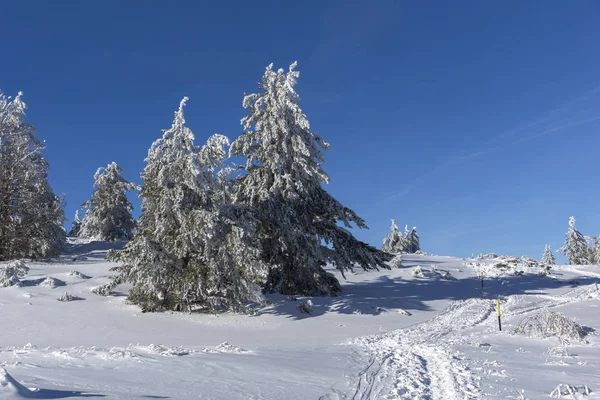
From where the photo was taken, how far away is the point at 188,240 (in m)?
15.2

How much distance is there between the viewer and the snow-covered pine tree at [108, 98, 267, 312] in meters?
14.6

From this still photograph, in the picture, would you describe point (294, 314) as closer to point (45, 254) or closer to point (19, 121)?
point (45, 254)

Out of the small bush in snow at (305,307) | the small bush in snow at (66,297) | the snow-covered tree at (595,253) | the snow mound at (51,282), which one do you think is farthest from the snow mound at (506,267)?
the snow mound at (51,282)

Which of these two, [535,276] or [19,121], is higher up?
[19,121]

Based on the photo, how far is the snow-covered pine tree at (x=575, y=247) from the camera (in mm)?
66188

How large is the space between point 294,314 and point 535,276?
86.9ft

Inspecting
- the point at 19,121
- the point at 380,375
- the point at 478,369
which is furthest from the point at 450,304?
the point at 19,121

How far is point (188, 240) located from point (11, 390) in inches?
439

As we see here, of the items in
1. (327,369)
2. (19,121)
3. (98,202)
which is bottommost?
(327,369)

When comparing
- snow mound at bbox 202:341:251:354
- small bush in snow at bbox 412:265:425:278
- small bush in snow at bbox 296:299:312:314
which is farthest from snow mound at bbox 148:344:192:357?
small bush in snow at bbox 412:265:425:278

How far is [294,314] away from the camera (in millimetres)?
15836

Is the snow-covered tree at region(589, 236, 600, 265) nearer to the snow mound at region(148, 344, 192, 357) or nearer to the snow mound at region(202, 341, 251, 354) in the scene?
the snow mound at region(202, 341, 251, 354)

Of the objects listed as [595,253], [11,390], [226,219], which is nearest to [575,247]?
[595,253]

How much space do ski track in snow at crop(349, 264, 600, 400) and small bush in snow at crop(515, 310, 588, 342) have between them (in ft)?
6.20
